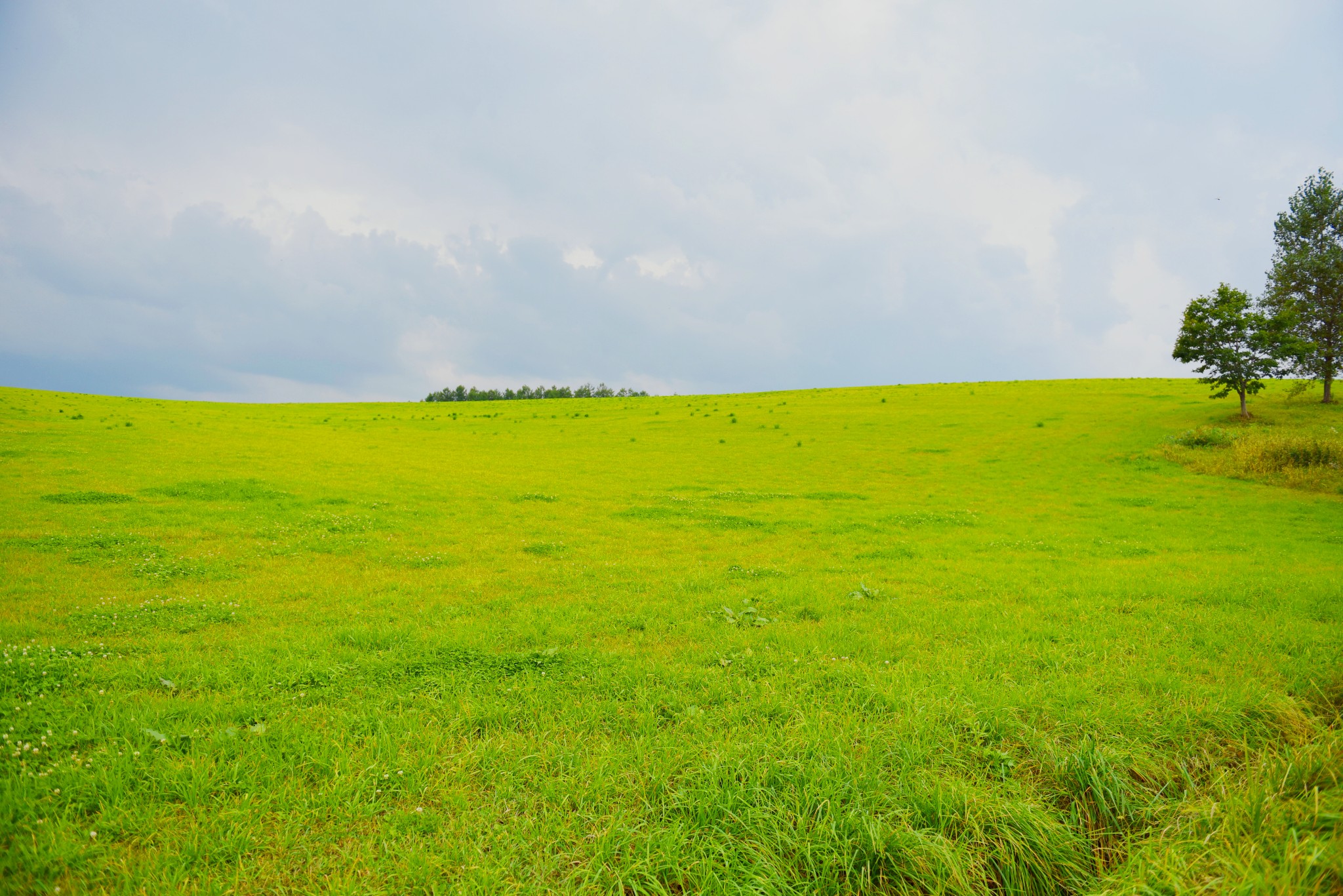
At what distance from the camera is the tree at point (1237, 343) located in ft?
121

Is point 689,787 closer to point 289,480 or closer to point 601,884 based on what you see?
point 601,884

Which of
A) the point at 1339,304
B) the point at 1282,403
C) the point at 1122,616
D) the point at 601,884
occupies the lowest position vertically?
the point at 601,884

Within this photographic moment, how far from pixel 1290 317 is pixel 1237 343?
339 cm

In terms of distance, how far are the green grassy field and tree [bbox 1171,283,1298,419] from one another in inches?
1011

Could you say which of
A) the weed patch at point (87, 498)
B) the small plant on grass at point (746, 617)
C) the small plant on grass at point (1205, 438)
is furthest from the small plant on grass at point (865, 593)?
the small plant on grass at point (1205, 438)

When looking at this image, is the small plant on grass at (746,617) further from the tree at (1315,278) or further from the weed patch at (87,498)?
the tree at (1315,278)

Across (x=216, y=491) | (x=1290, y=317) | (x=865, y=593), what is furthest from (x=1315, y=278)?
(x=216, y=491)

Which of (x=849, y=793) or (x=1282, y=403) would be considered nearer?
(x=849, y=793)

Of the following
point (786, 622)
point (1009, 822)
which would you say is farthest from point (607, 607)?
point (1009, 822)

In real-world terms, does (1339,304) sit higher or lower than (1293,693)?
higher

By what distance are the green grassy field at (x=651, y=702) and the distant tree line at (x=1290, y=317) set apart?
85.5 feet

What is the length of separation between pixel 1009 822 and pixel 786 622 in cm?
481

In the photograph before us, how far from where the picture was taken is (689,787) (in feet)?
16.9

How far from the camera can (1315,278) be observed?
4078 cm
